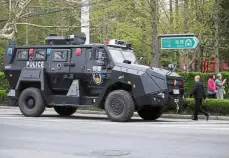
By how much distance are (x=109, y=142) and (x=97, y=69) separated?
6.86 metres

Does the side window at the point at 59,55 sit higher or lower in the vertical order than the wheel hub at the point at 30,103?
higher

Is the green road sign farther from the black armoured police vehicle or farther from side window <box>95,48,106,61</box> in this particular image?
side window <box>95,48,106,61</box>

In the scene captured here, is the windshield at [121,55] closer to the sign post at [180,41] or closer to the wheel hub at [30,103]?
the sign post at [180,41]

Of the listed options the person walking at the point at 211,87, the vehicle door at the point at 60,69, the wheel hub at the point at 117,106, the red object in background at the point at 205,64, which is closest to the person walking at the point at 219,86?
the person walking at the point at 211,87

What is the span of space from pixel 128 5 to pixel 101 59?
39.6ft

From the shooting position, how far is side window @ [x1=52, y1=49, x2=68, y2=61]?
19.0 m

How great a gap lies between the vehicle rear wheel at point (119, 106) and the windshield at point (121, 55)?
121cm

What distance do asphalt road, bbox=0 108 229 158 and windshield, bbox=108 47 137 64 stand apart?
368cm

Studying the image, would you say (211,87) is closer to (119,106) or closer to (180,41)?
(180,41)

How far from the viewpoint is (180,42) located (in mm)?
21766

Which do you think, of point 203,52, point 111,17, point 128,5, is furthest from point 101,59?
point 203,52

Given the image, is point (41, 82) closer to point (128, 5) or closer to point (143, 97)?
point (143, 97)

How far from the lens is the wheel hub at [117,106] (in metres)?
17.6

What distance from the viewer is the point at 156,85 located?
57.0 ft
